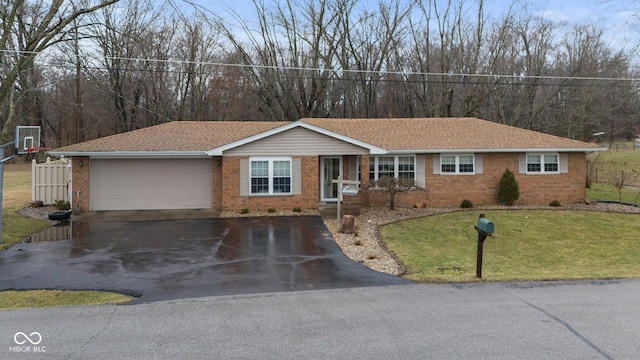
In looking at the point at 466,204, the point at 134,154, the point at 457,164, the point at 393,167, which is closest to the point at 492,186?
the point at 466,204

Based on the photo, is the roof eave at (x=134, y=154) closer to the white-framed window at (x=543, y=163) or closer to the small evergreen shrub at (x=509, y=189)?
the small evergreen shrub at (x=509, y=189)

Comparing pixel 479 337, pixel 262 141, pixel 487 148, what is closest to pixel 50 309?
pixel 479 337

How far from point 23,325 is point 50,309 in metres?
0.76

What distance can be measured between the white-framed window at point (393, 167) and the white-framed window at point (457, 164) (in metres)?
1.30

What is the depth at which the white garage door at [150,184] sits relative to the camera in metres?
17.6

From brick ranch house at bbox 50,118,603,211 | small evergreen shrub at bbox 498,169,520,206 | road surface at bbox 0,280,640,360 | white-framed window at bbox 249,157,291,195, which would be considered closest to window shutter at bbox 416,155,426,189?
brick ranch house at bbox 50,118,603,211

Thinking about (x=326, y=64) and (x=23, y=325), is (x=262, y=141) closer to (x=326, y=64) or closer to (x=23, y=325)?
(x=23, y=325)

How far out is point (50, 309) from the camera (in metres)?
6.54

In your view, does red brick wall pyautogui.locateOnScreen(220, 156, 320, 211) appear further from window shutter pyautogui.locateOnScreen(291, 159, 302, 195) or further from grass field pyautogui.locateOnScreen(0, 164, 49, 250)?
grass field pyautogui.locateOnScreen(0, 164, 49, 250)

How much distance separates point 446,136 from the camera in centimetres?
2033

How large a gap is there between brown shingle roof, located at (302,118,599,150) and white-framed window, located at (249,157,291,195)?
4.00m

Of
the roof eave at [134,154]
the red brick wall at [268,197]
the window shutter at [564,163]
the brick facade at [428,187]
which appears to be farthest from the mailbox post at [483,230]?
the window shutter at [564,163]

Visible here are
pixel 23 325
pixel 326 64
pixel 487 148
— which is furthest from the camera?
pixel 326 64

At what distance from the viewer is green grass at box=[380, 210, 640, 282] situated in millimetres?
9008
